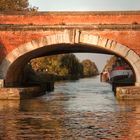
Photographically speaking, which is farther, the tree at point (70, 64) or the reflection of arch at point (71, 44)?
the tree at point (70, 64)

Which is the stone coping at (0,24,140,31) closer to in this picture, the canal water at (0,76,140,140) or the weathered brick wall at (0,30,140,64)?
the weathered brick wall at (0,30,140,64)

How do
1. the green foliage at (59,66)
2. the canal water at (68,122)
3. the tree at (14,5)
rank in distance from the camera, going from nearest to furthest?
1. the canal water at (68,122)
2. the tree at (14,5)
3. the green foliage at (59,66)

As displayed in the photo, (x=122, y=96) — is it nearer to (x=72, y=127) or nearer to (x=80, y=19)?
(x=80, y=19)

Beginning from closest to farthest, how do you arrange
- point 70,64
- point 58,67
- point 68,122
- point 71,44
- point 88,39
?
1. point 68,122
2. point 88,39
3. point 71,44
4. point 58,67
5. point 70,64

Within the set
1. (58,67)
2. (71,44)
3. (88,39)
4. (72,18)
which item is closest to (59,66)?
(58,67)

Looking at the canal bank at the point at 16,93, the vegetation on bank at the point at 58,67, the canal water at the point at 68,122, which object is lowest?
the canal water at the point at 68,122

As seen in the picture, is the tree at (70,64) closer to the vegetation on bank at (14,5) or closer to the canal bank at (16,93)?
the vegetation on bank at (14,5)

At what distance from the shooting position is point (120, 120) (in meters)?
19.9

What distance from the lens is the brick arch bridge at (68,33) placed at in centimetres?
3064

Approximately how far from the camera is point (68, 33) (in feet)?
102

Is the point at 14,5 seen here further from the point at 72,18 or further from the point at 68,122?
the point at 68,122

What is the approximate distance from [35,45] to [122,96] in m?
6.17

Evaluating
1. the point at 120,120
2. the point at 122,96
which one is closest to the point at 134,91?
the point at 122,96

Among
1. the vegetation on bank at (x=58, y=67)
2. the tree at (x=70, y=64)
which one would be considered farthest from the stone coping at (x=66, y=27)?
the tree at (x=70, y=64)
